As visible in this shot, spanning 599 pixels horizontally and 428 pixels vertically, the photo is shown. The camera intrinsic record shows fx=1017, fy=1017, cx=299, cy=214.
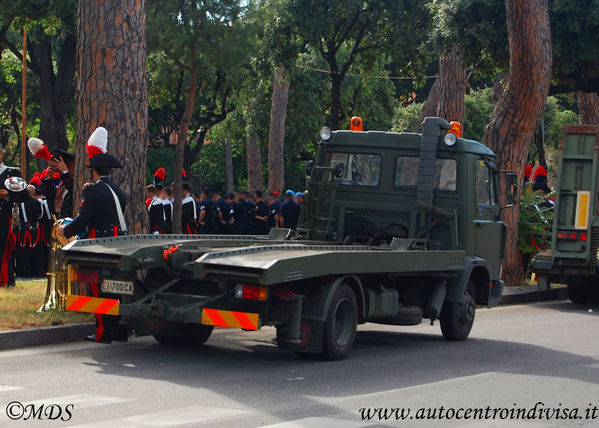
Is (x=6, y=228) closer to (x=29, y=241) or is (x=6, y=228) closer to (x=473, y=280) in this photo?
(x=29, y=241)

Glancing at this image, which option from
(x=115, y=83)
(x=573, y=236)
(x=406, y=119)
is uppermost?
(x=406, y=119)

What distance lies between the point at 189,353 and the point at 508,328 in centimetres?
539

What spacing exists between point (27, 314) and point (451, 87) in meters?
14.8

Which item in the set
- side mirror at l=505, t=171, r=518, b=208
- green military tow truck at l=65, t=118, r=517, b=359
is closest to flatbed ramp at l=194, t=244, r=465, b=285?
green military tow truck at l=65, t=118, r=517, b=359

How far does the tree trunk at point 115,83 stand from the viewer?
41.2 ft

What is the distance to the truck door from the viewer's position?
12.8m

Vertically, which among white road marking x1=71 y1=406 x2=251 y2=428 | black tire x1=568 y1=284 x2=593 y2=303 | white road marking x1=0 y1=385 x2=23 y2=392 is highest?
black tire x1=568 y1=284 x2=593 y2=303

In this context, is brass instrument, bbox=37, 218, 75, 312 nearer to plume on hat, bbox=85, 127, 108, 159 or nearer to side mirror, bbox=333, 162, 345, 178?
plume on hat, bbox=85, 127, 108, 159

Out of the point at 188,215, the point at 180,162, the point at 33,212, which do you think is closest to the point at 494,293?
the point at 33,212

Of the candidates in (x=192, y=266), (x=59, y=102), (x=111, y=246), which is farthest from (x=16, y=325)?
(x=59, y=102)

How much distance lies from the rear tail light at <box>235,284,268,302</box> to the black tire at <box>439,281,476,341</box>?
3842mm

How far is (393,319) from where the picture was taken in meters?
11.7

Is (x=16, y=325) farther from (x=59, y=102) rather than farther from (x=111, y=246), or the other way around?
(x=59, y=102)

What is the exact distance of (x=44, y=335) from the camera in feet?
35.2
